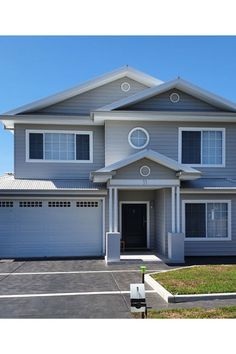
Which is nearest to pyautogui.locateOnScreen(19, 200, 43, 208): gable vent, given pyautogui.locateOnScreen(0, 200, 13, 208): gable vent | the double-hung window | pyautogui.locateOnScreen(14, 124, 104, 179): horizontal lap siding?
pyautogui.locateOnScreen(0, 200, 13, 208): gable vent

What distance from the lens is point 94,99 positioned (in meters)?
17.9

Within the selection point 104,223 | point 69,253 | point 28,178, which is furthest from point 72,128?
point 69,253

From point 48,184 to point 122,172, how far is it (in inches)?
146

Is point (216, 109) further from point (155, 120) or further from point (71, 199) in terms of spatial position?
point (71, 199)

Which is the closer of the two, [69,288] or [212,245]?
[69,288]

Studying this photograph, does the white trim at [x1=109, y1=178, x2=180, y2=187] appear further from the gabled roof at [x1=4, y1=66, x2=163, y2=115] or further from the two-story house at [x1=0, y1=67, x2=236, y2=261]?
the gabled roof at [x1=4, y1=66, x2=163, y2=115]

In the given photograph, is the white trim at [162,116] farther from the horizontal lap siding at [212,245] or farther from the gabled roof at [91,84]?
the horizontal lap siding at [212,245]

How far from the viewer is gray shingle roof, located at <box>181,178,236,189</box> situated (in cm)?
1559

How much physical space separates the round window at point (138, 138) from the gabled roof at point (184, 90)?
129 cm

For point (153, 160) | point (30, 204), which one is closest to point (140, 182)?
point (153, 160)

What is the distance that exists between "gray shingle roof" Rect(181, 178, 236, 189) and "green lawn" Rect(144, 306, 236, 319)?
8.26 m

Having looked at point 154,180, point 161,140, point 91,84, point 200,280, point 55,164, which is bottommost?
point 200,280

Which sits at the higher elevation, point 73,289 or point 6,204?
point 6,204

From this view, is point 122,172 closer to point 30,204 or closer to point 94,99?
point 30,204
